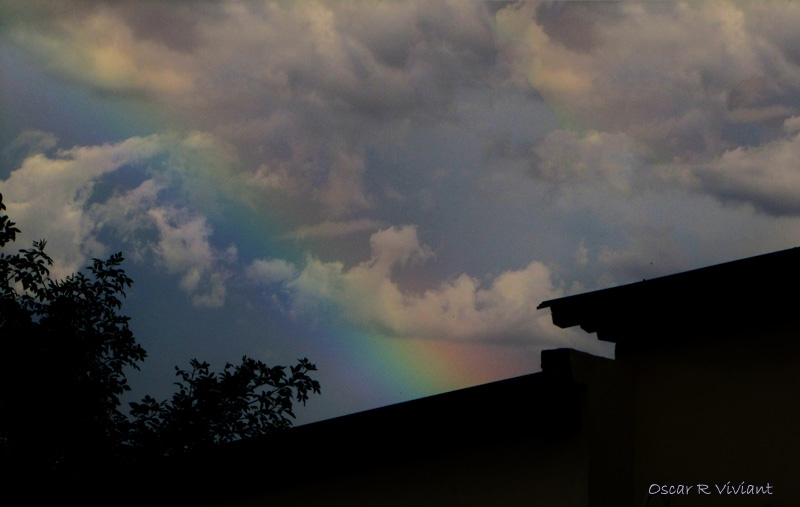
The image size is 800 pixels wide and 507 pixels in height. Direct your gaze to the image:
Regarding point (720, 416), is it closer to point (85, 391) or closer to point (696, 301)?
point (696, 301)

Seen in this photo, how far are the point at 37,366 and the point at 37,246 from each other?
1549mm

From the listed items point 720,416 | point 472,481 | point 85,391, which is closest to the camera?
point 472,481

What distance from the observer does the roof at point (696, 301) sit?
555cm

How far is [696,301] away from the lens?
19.0 feet

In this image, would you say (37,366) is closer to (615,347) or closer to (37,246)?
(37,246)

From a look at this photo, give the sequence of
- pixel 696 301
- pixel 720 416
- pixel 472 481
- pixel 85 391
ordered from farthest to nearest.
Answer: pixel 85 391, pixel 696 301, pixel 720 416, pixel 472 481

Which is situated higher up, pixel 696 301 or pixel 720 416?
pixel 696 301

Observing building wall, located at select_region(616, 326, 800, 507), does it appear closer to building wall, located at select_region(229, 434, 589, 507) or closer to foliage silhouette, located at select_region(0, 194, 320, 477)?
building wall, located at select_region(229, 434, 589, 507)

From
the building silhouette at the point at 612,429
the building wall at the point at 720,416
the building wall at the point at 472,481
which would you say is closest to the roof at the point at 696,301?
the building silhouette at the point at 612,429

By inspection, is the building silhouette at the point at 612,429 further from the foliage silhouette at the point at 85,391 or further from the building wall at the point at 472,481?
the foliage silhouette at the point at 85,391

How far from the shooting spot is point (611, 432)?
18.0 feet

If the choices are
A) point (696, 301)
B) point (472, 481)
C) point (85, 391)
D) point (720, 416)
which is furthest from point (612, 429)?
point (85, 391)

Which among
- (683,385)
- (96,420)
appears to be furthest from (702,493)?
(96,420)

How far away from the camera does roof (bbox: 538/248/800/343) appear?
218 inches
